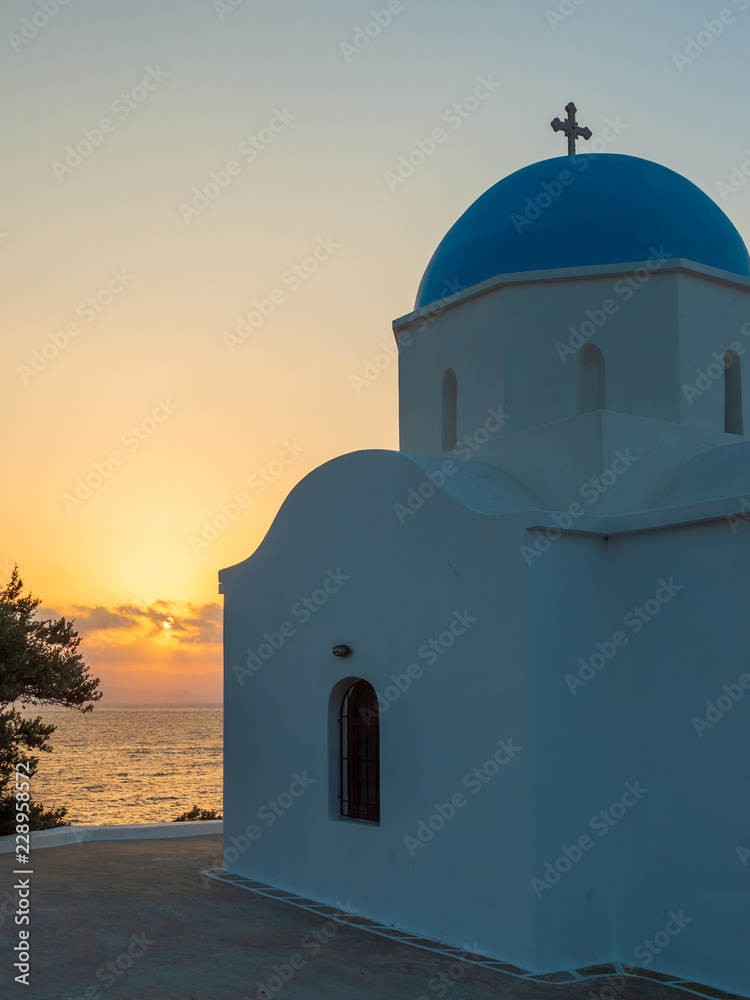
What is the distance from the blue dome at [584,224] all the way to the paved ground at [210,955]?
6.75m

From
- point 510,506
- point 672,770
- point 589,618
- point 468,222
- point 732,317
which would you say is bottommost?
point 672,770

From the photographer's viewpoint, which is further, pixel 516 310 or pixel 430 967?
pixel 516 310

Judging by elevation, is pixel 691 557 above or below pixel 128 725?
above

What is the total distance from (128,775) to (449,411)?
171 feet

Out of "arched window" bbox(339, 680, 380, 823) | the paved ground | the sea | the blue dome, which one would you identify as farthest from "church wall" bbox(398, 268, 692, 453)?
the sea

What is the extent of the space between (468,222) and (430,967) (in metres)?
7.86

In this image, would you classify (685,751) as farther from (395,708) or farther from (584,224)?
(584,224)

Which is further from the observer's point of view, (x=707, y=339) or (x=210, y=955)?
(x=707, y=339)

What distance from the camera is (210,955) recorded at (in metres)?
7.79

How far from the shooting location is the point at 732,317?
402 inches

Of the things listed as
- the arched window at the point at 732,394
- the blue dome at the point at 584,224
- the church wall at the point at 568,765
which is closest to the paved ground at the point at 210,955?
the church wall at the point at 568,765

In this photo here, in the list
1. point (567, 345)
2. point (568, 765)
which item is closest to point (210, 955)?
point (568, 765)

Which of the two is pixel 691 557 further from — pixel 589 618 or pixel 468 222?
pixel 468 222

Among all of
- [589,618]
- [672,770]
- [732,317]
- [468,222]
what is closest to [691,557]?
[589,618]
